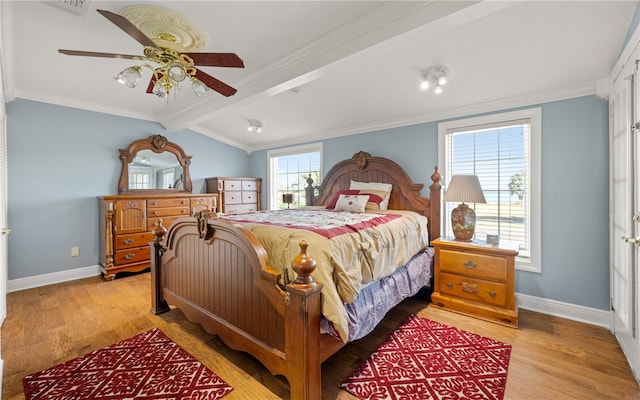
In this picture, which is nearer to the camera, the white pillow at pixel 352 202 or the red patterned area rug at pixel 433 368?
the red patterned area rug at pixel 433 368

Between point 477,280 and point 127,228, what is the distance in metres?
4.43

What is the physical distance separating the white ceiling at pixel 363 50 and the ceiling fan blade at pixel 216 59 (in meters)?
0.37

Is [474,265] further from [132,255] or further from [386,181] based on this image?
[132,255]

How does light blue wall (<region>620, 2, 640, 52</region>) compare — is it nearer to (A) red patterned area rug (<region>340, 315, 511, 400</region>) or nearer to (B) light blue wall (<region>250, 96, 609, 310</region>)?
(B) light blue wall (<region>250, 96, 609, 310</region>)

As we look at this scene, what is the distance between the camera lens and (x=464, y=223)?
2883mm

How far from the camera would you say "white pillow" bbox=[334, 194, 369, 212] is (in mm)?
3426

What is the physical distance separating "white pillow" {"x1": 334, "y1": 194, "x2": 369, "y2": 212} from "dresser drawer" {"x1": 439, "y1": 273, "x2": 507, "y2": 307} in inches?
46.4

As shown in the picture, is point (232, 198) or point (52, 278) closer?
point (52, 278)

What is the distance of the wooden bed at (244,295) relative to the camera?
4.85 ft

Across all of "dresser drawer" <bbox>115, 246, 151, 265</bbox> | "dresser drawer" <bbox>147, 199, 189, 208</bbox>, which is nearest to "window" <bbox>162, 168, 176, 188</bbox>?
"dresser drawer" <bbox>147, 199, 189, 208</bbox>

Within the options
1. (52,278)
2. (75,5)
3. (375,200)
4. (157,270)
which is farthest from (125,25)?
(52,278)

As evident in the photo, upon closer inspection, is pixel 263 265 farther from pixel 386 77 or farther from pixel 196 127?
pixel 196 127

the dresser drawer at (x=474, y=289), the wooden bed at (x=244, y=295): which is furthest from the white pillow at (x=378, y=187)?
the dresser drawer at (x=474, y=289)

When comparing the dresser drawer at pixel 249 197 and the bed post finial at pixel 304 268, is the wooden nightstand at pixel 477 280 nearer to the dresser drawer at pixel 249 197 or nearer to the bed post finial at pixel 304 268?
the bed post finial at pixel 304 268
